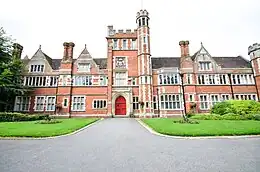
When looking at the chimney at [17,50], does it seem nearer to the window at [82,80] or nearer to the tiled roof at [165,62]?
the window at [82,80]

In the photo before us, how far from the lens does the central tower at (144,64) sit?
2459 centimetres

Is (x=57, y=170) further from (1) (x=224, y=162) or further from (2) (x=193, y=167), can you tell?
(1) (x=224, y=162)

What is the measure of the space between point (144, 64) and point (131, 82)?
3.42 metres

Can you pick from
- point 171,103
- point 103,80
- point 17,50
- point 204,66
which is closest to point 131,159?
point 171,103

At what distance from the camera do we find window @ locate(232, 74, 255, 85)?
1041 inches

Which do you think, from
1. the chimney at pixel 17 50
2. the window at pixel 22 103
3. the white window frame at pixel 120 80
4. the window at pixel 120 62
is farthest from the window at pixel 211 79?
the chimney at pixel 17 50

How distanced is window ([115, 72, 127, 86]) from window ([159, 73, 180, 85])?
5577 mm

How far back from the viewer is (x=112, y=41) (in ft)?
90.3

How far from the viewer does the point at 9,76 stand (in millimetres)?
23469

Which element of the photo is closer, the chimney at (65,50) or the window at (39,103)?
the window at (39,103)

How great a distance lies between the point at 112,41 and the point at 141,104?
37.1 ft

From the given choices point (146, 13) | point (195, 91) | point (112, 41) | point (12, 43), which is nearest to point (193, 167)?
point (195, 91)

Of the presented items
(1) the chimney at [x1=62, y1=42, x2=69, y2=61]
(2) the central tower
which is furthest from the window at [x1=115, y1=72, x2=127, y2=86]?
(1) the chimney at [x1=62, y1=42, x2=69, y2=61]

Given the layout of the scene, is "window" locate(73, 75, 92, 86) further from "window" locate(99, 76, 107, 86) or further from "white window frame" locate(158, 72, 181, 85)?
"white window frame" locate(158, 72, 181, 85)
